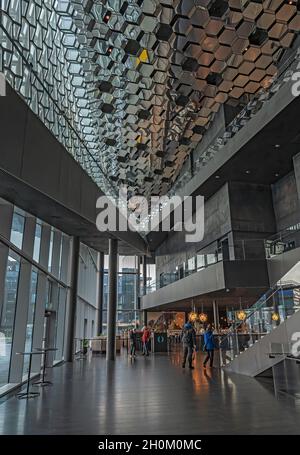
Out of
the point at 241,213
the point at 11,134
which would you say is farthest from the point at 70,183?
the point at 241,213

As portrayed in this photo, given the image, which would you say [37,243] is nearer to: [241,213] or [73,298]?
[73,298]

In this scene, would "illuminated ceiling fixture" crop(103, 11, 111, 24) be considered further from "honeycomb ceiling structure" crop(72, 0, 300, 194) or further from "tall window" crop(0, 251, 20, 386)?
"tall window" crop(0, 251, 20, 386)

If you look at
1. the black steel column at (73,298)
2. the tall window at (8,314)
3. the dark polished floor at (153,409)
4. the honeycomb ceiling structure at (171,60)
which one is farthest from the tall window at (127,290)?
the dark polished floor at (153,409)

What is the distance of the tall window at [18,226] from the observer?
760 centimetres

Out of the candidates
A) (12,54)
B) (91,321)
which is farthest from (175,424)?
(91,321)

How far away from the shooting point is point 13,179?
611cm

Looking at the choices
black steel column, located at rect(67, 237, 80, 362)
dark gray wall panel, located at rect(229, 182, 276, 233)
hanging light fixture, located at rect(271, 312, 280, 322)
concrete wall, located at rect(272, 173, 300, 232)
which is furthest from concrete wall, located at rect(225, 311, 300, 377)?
concrete wall, located at rect(272, 173, 300, 232)

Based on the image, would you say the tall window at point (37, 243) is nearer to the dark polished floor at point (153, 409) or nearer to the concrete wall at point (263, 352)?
the dark polished floor at point (153, 409)

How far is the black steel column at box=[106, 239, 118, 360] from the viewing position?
12.8 meters

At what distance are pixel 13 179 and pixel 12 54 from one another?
2368 mm

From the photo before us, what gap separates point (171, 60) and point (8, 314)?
9879 mm

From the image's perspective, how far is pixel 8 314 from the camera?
693cm

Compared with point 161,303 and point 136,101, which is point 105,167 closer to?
point 136,101

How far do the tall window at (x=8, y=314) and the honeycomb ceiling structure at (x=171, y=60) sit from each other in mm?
7378
